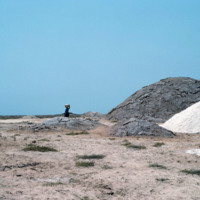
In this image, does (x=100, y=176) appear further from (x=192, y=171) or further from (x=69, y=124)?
(x=69, y=124)

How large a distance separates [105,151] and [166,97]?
1673 cm

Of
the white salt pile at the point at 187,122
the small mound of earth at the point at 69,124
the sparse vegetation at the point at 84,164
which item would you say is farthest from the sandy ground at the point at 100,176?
the small mound of earth at the point at 69,124

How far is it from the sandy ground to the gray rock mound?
1472cm

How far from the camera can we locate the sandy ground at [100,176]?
5091mm

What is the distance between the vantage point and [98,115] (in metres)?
32.7

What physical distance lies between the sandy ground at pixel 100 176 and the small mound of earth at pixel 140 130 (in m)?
3.90

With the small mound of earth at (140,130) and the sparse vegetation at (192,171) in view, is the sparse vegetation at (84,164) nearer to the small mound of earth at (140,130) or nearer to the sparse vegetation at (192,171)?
the sparse vegetation at (192,171)

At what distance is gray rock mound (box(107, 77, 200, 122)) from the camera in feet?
80.0

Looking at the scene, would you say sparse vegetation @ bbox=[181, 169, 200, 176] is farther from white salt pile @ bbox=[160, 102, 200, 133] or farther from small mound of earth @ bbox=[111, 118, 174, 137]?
white salt pile @ bbox=[160, 102, 200, 133]

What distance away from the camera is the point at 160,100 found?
2525cm

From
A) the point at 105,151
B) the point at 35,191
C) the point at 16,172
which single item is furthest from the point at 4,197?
the point at 105,151

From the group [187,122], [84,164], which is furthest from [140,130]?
[84,164]

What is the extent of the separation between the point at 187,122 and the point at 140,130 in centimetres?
323

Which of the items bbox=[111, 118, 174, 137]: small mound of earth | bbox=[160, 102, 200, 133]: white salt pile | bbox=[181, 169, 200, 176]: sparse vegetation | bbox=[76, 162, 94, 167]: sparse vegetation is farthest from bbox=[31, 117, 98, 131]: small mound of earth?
bbox=[181, 169, 200, 176]: sparse vegetation
